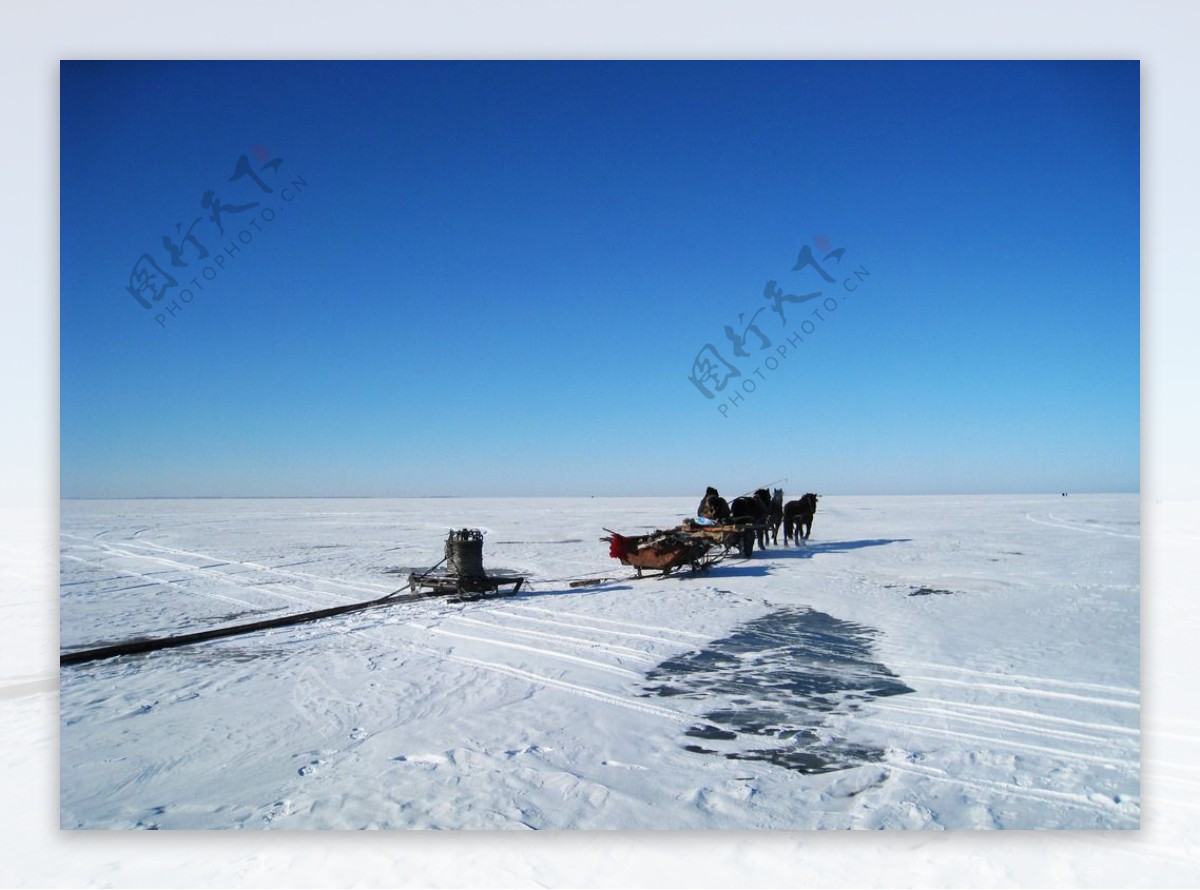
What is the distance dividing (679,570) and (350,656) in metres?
6.77

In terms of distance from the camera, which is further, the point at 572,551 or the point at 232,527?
the point at 232,527

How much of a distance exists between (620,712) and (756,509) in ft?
37.6

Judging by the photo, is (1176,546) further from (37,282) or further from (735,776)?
(37,282)

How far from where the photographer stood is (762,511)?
54.7 feet

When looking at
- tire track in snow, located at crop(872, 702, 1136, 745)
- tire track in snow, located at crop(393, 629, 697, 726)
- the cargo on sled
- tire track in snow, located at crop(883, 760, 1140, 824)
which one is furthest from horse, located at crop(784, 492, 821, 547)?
tire track in snow, located at crop(883, 760, 1140, 824)

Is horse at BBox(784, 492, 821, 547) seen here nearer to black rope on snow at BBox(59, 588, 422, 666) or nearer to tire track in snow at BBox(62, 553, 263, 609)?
black rope on snow at BBox(59, 588, 422, 666)

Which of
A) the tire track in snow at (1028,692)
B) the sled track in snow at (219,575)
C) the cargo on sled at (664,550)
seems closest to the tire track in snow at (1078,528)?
the cargo on sled at (664,550)

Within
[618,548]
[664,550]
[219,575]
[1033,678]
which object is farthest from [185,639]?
[1033,678]

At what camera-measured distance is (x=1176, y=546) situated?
1138 cm

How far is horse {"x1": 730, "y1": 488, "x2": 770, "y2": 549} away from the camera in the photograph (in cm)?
1600

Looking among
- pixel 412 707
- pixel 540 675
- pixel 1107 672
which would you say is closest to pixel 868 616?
pixel 1107 672

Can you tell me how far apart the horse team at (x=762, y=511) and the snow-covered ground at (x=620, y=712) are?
191 inches

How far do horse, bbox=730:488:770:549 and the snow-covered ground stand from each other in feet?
17.8

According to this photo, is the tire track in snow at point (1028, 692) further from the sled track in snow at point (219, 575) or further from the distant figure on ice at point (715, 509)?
the distant figure on ice at point (715, 509)
